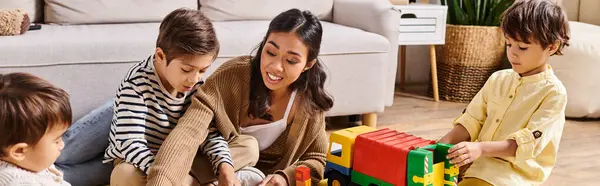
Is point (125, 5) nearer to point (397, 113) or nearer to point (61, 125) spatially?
point (397, 113)

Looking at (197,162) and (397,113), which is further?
(397,113)

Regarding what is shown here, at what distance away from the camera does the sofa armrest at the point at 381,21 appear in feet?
9.29

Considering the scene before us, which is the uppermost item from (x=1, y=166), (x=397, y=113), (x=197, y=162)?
(x=1, y=166)

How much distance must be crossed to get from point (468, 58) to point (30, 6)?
2028mm

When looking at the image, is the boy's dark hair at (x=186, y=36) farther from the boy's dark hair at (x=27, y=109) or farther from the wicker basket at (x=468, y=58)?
the wicker basket at (x=468, y=58)

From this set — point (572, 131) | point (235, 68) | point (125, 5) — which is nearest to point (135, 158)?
point (235, 68)

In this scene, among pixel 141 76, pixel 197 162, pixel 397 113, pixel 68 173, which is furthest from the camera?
pixel 397 113

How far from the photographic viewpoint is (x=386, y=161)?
1.64m

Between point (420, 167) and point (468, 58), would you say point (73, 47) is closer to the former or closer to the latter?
point (420, 167)

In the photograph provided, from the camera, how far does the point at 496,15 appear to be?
3.49 meters

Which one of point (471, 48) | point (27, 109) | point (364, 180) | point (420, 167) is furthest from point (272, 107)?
point (471, 48)

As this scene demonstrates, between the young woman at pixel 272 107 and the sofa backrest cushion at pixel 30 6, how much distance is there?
1199mm

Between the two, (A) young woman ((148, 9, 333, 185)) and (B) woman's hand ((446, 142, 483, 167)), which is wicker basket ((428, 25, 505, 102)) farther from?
(B) woman's hand ((446, 142, 483, 167))

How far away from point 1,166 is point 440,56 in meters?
2.71
